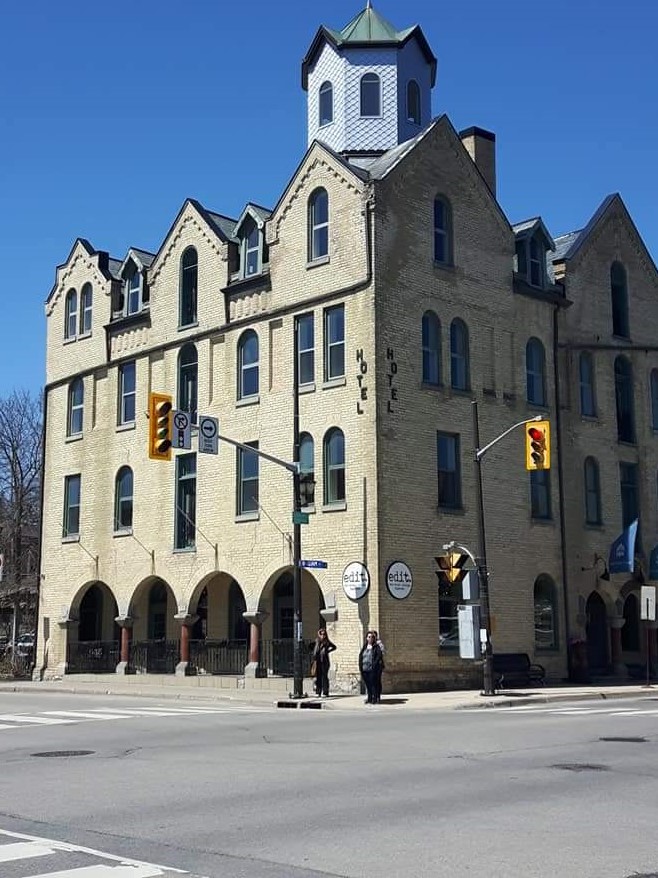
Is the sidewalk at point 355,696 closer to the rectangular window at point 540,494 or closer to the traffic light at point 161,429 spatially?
the rectangular window at point 540,494

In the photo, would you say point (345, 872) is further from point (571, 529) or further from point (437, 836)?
point (571, 529)

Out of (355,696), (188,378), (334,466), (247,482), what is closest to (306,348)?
(334,466)

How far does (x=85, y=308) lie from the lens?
41.5 metres

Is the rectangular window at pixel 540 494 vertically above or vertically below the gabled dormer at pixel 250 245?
below

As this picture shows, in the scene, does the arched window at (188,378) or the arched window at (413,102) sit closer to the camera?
the arched window at (188,378)

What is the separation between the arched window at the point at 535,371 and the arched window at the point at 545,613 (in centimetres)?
558

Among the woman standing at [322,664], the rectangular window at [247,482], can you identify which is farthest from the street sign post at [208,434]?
the rectangular window at [247,482]

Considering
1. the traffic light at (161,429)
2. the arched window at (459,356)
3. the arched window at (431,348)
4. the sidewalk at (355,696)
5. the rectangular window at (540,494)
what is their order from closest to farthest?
1. the traffic light at (161,429)
2. the sidewalk at (355,696)
3. the arched window at (431,348)
4. the arched window at (459,356)
5. the rectangular window at (540,494)

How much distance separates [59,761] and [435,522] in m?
18.3

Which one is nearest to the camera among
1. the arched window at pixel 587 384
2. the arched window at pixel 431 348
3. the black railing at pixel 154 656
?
the arched window at pixel 431 348

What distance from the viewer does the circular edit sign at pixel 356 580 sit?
29.3 meters

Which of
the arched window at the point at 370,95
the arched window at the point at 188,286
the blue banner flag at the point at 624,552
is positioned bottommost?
the blue banner flag at the point at 624,552

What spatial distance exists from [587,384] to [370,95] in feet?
39.0

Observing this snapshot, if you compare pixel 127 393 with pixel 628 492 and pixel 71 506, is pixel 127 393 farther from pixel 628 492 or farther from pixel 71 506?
pixel 628 492
